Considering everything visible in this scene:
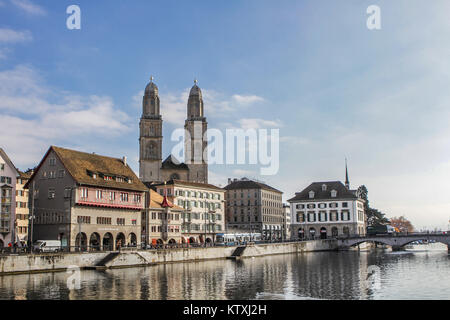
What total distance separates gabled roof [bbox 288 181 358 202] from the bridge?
1396cm

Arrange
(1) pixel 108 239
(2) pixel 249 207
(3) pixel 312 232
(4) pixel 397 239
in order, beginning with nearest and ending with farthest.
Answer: (1) pixel 108 239
(4) pixel 397 239
(3) pixel 312 232
(2) pixel 249 207

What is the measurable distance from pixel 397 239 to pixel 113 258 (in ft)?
251

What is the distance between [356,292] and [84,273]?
1224 inches

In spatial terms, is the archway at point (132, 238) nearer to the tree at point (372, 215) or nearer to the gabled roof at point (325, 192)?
the gabled roof at point (325, 192)

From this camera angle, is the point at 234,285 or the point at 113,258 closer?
the point at 234,285

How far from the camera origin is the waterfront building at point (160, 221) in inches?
3561

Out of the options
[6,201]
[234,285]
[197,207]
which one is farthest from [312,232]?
[234,285]

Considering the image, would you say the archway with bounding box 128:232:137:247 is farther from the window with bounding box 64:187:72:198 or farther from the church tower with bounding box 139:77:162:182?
the church tower with bounding box 139:77:162:182

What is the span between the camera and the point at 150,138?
145 metres

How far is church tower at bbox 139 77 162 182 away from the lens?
142 meters

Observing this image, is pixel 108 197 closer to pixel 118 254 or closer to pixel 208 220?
pixel 118 254

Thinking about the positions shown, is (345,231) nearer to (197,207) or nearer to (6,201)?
(197,207)
